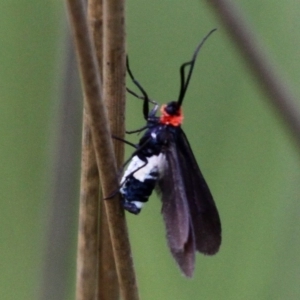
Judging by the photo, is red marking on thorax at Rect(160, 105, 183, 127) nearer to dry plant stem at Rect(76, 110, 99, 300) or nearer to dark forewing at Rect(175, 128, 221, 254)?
dark forewing at Rect(175, 128, 221, 254)

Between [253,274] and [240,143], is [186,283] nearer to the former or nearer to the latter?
[253,274]

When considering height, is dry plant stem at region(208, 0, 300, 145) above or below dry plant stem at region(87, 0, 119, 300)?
above

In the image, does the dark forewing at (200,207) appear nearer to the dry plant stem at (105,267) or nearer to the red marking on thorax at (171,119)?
the red marking on thorax at (171,119)

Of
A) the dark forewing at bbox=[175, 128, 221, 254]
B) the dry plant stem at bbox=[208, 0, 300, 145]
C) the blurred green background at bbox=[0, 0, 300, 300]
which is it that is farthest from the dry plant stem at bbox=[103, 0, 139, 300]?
the blurred green background at bbox=[0, 0, 300, 300]

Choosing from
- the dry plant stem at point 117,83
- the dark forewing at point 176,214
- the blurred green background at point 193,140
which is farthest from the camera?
the blurred green background at point 193,140

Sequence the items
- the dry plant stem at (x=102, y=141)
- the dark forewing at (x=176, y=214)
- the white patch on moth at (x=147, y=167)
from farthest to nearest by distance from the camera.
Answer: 1. the white patch on moth at (x=147, y=167)
2. the dark forewing at (x=176, y=214)
3. the dry plant stem at (x=102, y=141)

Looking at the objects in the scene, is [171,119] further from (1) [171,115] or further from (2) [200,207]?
(2) [200,207]

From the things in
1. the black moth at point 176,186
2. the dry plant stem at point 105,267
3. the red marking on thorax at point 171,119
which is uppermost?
the red marking on thorax at point 171,119

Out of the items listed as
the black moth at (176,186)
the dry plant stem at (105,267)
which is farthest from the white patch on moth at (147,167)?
the dry plant stem at (105,267)
